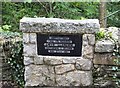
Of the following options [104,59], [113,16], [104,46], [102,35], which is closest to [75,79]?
[104,59]

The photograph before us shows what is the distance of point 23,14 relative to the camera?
19.8 feet

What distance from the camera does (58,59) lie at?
3627mm

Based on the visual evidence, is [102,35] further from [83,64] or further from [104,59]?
[83,64]

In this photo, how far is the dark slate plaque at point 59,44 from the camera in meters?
3.61

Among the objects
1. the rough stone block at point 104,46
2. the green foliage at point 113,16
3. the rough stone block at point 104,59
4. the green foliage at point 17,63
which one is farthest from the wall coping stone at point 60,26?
the green foliage at point 113,16

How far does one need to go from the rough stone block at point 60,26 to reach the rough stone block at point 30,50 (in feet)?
0.71

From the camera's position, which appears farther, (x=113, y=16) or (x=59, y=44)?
(x=113, y=16)

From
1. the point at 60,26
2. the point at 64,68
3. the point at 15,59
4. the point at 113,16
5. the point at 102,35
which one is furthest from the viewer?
the point at 113,16

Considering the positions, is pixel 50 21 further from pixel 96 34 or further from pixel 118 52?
pixel 118 52

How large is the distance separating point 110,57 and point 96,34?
1.22 feet

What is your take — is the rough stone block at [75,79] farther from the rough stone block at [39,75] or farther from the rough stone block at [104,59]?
the rough stone block at [104,59]

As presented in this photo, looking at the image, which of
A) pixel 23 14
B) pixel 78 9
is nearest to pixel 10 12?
pixel 23 14

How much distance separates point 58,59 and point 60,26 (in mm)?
438

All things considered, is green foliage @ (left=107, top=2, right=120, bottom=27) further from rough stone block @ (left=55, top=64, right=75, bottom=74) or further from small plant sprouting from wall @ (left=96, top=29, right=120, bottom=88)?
rough stone block @ (left=55, top=64, right=75, bottom=74)
